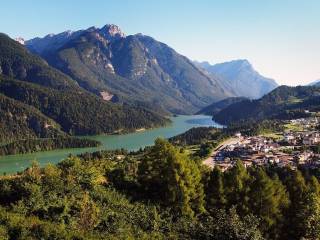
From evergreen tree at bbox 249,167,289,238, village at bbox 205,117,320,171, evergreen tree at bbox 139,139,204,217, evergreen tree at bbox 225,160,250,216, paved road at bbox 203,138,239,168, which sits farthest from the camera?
paved road at bbox 203,138,239,168

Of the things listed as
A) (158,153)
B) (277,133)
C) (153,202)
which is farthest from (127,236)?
(277,133)

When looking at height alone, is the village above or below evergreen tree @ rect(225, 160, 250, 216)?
below

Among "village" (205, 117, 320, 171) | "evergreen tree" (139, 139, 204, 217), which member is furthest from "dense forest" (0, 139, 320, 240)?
"village" (205, 117, 320, 171)

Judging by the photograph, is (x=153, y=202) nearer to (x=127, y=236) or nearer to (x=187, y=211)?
(x=187, y=211)

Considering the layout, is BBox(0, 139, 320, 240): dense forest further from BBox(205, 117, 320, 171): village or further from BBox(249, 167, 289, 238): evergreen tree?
BBox(205, 117, 320, 171): village

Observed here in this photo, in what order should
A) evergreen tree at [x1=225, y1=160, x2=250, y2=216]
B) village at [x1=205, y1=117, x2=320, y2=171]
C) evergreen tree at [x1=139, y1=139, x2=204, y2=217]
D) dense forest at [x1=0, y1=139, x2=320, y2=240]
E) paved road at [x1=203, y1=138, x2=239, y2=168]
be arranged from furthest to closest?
paved road at [x1=203, y1=138, x2=239, y2=168]
village at [x1=205, y1=117, x2=320, y2=171]
evergreen tree at [x1=225, y1=160, x2=250, y2=216]
evergreen tree at [x1=139, y1=139, x2=204, y2=217]
dense forest at [x1=0, y1=139, x2=320, y2=240]

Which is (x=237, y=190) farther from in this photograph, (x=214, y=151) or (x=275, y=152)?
(x=214, y=151)

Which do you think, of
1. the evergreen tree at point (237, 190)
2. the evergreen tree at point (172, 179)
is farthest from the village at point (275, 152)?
the evergreen tree at point (172, 179)
